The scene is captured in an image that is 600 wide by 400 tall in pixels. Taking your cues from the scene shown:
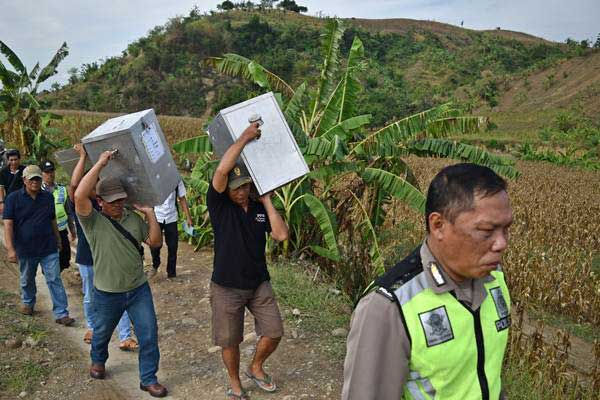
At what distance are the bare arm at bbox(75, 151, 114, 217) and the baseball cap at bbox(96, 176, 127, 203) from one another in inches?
2.6

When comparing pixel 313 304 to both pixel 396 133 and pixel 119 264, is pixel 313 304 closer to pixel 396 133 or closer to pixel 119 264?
pixel 396 133

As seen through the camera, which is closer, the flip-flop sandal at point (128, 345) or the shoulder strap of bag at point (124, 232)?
the shoulder strap of bag at point (124, 232)

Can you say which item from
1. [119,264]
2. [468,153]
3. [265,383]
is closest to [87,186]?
[119,264]

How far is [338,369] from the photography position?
4.84 metres

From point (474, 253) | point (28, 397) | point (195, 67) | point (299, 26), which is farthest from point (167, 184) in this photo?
point (299, 26)

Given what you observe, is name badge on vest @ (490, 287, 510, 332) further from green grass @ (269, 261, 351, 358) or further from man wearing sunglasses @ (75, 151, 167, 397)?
green grass @ (269, 261, 351, 358)

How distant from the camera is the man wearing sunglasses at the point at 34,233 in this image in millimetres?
5623

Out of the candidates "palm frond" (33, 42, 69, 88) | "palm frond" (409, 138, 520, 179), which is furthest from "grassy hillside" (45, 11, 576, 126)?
"palm frond" (409, 138, 520, 179)

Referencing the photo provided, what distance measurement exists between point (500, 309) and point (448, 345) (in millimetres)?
320

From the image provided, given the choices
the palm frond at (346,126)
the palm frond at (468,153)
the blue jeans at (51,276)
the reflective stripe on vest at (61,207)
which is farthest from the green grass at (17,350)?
the palm frond at (468,153)

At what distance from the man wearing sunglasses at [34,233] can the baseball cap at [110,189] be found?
2.07 metres

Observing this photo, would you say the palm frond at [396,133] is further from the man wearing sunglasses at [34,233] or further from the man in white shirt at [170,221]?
the man wearing sunglasses at [34,233]

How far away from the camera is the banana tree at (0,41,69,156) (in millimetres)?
14258

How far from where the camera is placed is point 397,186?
19.6 feet
